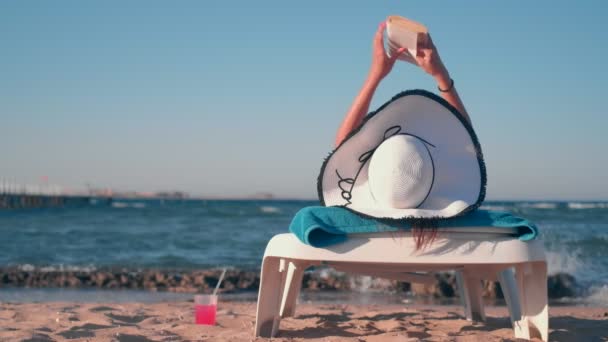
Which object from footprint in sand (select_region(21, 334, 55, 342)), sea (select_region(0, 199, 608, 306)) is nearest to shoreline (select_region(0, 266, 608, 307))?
sea (select_region(0, 199, 608, 306))

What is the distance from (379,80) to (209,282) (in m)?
5.18

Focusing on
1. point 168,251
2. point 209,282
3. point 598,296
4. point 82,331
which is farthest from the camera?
point 168,251

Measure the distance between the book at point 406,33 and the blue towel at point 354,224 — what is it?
0.91 m

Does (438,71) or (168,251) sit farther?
(168,251)

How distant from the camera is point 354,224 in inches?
119

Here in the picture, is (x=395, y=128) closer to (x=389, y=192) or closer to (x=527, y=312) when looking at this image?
(x=389, y=192)

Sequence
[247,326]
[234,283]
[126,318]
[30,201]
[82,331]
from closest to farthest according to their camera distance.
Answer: [82,331] < [247,326] < [126,318] < [234,283] < [30,201]

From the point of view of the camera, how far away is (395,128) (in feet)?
11.5

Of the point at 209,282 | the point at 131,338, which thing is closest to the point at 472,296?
the point at 131,338

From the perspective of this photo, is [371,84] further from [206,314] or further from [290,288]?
[206,314]

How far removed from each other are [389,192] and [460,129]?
54 cm

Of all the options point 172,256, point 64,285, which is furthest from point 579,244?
point 64,285

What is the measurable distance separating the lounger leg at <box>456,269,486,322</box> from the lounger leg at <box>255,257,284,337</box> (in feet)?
4.46

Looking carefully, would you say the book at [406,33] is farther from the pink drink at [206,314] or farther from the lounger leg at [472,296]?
the pink drink at [206,314]
